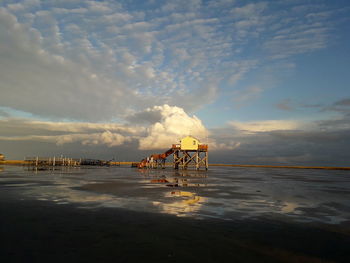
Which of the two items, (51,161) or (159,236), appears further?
(51,161)

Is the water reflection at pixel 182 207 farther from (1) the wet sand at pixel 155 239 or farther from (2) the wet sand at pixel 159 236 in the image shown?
(1) the wet sand at pixel 155 239

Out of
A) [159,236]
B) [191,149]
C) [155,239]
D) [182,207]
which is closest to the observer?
[155,239]

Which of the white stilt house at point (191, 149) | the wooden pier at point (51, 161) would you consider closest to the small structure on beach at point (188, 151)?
the white stilt house at point (191, 149)

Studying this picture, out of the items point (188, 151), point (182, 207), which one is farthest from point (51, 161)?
point (182, 207)

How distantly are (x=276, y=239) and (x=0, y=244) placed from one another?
29.9ft

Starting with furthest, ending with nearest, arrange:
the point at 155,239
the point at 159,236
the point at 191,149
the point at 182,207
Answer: the point at 191,149, the point at 182,207, the point at 159,236, the point at 155,239

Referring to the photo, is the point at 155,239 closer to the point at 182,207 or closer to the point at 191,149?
the point at 182,207

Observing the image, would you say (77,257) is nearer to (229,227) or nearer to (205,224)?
(205,224)

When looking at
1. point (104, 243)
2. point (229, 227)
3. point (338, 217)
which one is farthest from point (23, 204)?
point (338, 217)

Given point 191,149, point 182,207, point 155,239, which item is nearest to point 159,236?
point 155,239

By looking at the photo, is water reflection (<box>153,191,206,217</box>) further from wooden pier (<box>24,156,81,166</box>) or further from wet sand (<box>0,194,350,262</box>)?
wooden pier (<box>24,156,81,166</box>)

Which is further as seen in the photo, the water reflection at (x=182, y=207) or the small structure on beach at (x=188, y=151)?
the small structure on beach at (x=188, y=151)

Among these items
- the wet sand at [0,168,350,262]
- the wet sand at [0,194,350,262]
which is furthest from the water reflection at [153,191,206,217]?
the wet sand at [0,194,350,262]

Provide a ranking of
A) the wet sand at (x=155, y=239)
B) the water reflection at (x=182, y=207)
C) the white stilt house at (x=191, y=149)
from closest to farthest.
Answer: the wet sand at (x=155, y=239) < the water reflection at (x=182, y=207) < the white stilt house at (x=191, y=149)
